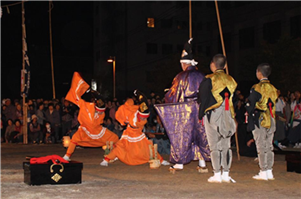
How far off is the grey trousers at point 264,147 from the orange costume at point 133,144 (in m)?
2.73

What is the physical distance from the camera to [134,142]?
10133mm

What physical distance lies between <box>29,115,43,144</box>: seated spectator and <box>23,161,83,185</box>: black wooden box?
1143 centimetres

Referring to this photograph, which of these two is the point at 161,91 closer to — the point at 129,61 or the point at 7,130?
the point at 129,61

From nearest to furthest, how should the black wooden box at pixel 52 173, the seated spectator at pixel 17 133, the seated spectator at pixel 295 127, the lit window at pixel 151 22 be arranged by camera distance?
the black wooden box at pixel 52 173
the seated spectator at pixel 295 127
the seated spectator at pixel 17 133
the lit window at pixel 151 22

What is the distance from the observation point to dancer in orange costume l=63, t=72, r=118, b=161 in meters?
11.0

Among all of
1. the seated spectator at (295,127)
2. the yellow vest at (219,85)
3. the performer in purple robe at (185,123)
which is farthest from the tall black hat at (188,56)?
the seated spectator at (295,127)

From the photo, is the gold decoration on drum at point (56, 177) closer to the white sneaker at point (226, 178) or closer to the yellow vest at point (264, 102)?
the white sneaker at point (226, 178)

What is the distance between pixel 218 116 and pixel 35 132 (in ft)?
40.9

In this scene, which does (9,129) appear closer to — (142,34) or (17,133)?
(17,133)

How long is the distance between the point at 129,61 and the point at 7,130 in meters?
34.8

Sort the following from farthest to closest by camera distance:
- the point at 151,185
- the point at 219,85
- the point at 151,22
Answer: the point at 151,22 → the point at 219,85 → the point at 151,185

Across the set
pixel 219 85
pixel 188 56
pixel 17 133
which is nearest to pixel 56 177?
pixel 219 85

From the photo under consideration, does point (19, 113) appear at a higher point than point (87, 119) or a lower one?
lower

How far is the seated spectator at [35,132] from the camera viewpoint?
18656 millimetres
